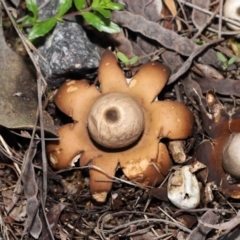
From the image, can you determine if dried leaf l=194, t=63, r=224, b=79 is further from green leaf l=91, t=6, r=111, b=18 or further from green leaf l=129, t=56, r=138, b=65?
green leaf l=91, t=6, r=111, b=18

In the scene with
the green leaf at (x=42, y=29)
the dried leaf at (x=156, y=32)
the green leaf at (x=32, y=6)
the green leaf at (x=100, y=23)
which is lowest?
the dried leaf at (x=156, y=32)

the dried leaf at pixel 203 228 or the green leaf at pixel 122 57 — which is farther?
the green leaf at pixel 122 57

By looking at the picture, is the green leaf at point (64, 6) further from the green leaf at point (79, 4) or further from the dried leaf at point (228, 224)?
the dried leaf at point (228, 224)

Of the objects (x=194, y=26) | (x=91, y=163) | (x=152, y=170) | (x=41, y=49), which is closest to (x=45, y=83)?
(x=41, y=49)

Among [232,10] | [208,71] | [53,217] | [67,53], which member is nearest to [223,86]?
[208,71]

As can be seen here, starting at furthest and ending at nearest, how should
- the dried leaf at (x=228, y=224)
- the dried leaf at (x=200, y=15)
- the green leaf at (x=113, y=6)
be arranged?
the dried leaf at (x=200, y=15) < the green leaf at (x=113, y=6) < the dried leaf at (x=228, y=224)

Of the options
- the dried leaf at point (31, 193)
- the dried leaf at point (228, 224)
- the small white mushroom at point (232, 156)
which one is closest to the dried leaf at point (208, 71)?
the small white mushroom at point (232, 156)

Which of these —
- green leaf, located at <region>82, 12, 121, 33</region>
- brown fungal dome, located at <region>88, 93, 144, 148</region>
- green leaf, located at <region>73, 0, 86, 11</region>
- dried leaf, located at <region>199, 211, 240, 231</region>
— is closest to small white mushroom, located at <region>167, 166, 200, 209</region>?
dried leaf, located at <region>199, 211, 240, 231</region>

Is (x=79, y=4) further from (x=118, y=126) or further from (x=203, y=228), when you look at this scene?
(x=203, y=228)
